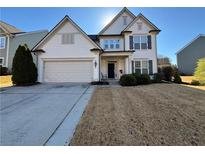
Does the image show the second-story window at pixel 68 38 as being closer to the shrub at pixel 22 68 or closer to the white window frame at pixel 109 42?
the shrub at pixel 22 68

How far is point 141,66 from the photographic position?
18703 mm

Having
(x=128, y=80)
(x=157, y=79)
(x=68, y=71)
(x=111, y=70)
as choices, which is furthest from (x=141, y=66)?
(x=68, y=71)

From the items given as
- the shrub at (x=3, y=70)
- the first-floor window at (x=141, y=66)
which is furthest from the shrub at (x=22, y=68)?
the first-floor window at (x=141, y=66)

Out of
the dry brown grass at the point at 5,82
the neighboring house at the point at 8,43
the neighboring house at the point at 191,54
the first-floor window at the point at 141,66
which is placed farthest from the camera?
the neighboring house at the point at 191,54

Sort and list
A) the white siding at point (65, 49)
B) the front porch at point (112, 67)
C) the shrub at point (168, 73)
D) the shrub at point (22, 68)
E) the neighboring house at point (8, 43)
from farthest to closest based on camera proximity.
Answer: the neighboring house at point (8, 43)
the shrub at point (168, 73)
the front porch at point (112, 67)
the white siding at point (65, 49)
the shrub at point (22, 68)

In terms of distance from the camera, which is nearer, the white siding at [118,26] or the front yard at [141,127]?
the front yard at [141,127]

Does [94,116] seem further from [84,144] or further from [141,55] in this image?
[141,55]

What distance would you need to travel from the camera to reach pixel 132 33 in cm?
1888

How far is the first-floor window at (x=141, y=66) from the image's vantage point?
18562mm

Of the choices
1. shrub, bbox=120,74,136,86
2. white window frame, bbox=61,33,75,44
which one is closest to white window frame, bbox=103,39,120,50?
white window frame, bbox=61,33,75,44

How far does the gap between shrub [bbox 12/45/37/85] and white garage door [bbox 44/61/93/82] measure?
148 cm

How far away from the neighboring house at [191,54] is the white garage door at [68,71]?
69.3 feet

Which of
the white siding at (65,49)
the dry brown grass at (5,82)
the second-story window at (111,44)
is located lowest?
the dry brown grass at (5,82)
